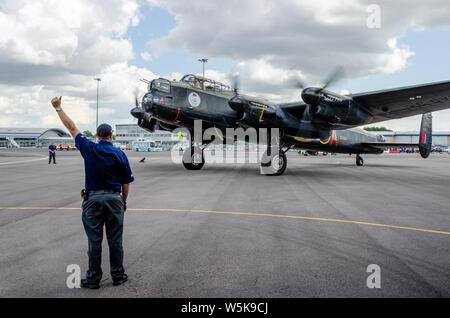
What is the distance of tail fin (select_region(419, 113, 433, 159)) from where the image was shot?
2280 centimetres

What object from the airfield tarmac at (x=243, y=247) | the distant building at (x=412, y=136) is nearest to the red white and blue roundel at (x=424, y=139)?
the airfield tarmac at (x=243, y=247)

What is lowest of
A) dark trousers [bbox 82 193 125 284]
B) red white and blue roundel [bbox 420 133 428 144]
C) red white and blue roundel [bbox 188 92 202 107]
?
dark trousers [bbox 82 193 125 284]

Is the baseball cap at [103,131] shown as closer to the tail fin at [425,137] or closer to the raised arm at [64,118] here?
the raised arm at [64,118]

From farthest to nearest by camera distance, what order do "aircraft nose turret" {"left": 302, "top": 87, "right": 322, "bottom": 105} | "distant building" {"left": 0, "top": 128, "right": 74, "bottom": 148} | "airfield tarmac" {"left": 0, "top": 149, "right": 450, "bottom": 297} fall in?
"distant building" {"left": 0, "top": 128, "right": 74, "bottom": 148}
"aircraft nose turret" {"left": 302, "top": 87, "right": 322, "bottom": 105}
"airfield tarmac" {"left": 0, "top": 149, "right": 450, "bottom": 297}

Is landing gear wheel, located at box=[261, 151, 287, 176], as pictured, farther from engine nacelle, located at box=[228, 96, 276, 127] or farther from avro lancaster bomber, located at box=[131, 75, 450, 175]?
engine nacelle, located at box=[228, 96, 276, 127]

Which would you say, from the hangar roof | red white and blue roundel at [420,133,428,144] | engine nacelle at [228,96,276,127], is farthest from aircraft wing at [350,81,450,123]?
the hangar roof

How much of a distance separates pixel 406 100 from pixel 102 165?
53.2 feet

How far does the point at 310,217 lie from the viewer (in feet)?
25.3

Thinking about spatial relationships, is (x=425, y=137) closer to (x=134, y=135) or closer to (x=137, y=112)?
(x=137, y=112)

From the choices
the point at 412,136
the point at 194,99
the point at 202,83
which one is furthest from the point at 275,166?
the point at 412,136

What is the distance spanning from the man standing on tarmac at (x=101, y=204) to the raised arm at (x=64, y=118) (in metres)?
0.23

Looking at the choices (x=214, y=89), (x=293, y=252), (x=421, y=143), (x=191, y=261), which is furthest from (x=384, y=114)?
(x=191, y=261)

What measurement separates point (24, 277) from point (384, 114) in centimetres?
1843

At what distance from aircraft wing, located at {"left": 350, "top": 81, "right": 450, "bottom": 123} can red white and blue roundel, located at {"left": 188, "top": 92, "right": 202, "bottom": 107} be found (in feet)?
27.3
